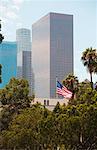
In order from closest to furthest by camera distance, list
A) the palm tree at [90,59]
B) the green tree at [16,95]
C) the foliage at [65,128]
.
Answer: the foliage at [65,128] → the palm tree at [90,59] → the green tree at [16,95]

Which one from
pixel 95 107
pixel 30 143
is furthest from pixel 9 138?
pixel 95 107

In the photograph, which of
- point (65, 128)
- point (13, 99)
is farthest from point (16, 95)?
point (65, 128)

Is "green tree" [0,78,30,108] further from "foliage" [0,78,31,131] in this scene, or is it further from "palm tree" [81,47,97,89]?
"palm tree" [81,47,97,89]

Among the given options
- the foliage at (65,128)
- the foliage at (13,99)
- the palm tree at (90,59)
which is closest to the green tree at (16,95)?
the foliage at (13,99)

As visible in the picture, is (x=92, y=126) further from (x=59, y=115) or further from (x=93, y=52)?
(x=93, y=52)

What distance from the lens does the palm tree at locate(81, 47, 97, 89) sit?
52628mm

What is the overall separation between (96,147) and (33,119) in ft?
24.4

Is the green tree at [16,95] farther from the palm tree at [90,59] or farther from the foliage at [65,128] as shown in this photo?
the foliage at [65,128]

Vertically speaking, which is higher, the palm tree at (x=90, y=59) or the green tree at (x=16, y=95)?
the palm tree at (x=90, y=59)

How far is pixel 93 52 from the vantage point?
52.8 m

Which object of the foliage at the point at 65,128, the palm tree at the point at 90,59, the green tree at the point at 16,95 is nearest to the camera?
the foliage at the point at 65,128

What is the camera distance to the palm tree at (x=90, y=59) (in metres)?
52.6

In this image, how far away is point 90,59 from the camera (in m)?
52.8

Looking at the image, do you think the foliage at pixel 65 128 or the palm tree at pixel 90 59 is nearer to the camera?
the foliage at pixel 65 128
